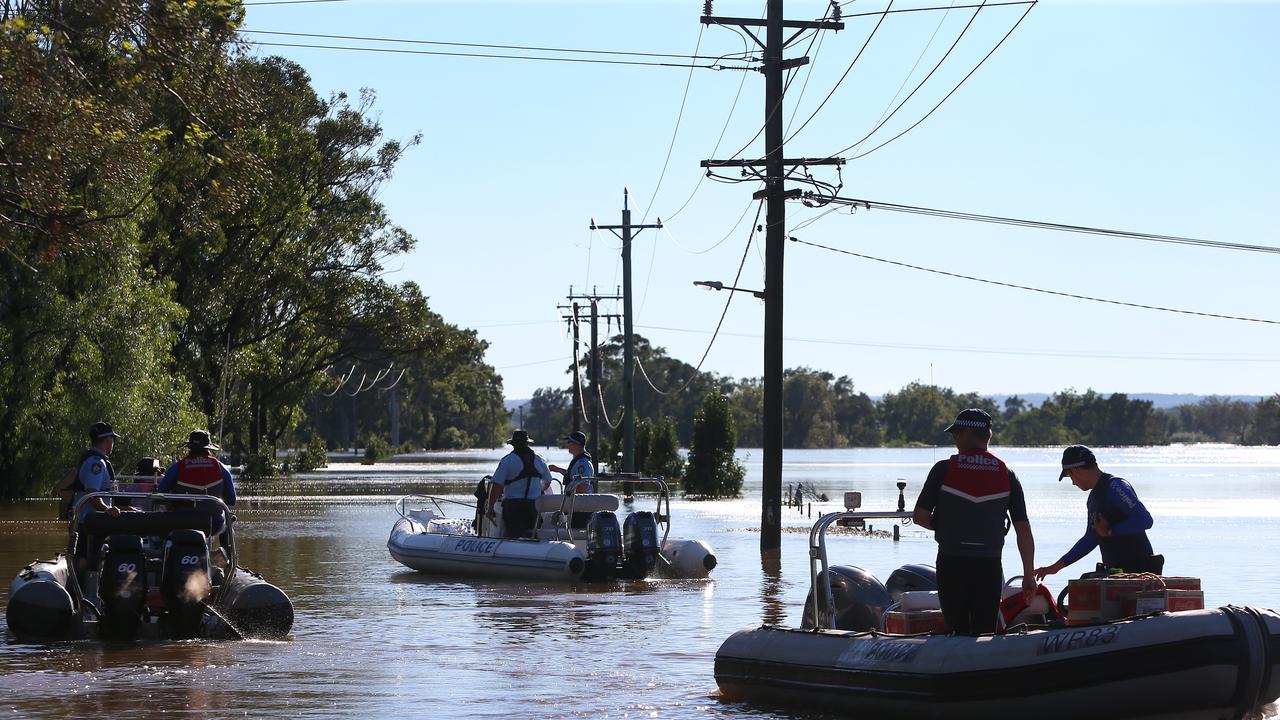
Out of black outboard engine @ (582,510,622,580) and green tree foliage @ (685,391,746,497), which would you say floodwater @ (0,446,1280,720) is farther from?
green tree foliage @ (685,391,746,497)

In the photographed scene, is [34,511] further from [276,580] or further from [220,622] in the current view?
[220,622]

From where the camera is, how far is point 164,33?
14.8m

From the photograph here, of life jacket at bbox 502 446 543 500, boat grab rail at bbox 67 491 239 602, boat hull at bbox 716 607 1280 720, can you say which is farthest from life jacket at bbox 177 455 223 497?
boat hull at bbox 716 607 1280 720

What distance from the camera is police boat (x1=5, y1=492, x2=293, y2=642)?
48.3 feet

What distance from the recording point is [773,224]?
27562mm

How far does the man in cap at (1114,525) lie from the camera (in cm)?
1202

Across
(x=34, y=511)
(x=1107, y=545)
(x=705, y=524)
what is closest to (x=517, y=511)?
(x=1107, y=545)

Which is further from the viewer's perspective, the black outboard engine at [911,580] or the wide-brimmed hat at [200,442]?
the wide-brimmed hat at [200,442]

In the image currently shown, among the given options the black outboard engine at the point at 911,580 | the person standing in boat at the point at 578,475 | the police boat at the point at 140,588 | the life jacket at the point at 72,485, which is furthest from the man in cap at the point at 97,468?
the person standing in boat at the point at 578,475

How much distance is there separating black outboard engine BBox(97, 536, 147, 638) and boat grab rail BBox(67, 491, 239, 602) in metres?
0.38

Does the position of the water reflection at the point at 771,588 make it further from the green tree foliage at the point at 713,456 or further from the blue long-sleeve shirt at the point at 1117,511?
the green tree foliage at the point at 713,456

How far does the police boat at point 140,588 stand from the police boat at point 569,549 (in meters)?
6.98

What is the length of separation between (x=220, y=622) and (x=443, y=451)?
562 ft

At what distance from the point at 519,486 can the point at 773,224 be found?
7.08m
